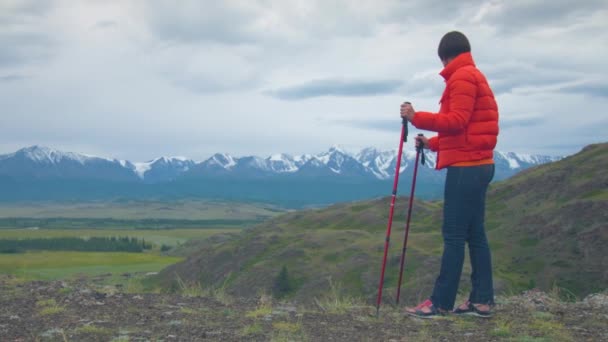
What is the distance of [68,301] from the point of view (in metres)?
10.6

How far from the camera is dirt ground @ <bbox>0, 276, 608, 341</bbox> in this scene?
320 inches

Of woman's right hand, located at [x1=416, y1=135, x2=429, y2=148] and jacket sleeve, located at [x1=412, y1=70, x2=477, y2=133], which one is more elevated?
jacket sleeve, located at [x1=412, y1=70, x2=477, y2=133]

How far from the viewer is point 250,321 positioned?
9195 mm

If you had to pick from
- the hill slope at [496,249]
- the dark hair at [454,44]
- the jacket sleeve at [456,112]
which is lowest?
the hill slope at [496,249]

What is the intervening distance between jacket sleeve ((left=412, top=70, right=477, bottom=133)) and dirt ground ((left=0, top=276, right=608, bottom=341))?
299 centimetres

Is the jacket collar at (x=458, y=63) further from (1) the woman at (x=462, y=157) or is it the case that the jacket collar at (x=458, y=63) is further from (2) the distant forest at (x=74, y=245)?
(2) the distant forest at (x=74, y=245)

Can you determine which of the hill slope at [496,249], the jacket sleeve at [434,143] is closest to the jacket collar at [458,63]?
the jacket sleeve at [434,143]

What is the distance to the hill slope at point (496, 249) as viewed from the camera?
63531mm

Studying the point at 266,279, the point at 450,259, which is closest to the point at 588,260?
the point at 266,279

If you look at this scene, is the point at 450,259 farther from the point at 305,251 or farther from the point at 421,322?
the point at 305,251

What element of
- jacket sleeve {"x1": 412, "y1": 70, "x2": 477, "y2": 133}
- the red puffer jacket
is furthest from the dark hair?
jacket sleeve {"x1": 412, "y1": 70, "x2": 477, "y2": 133}

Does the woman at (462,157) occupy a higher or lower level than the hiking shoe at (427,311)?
higher

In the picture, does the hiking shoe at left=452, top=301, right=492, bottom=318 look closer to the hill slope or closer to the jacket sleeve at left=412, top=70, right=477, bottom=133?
the jacket sleeve at left=412, top=70, right=477, bottom=133

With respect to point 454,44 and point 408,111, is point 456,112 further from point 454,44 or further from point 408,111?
point 454,44
